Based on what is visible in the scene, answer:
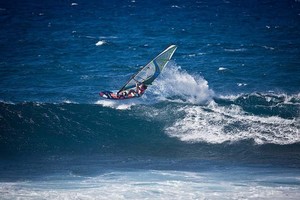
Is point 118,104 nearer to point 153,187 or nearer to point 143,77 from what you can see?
point 143,77

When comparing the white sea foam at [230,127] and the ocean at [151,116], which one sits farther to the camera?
the white sea foam at [230,127]

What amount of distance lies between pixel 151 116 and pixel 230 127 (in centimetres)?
685

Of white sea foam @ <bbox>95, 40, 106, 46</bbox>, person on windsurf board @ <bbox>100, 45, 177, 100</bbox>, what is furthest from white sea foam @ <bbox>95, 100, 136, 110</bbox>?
white sea foam @ <bbox>95, 40, 106, 46</bbox>

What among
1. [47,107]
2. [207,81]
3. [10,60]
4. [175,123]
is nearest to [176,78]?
[207,81]

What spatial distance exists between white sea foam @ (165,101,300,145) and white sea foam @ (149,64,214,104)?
1.80 metres

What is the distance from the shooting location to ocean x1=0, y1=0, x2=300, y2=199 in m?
30.1

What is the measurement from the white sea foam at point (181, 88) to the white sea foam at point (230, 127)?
5.89 ft

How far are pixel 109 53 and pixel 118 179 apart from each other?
2762cm

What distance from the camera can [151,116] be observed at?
4003 centimetres

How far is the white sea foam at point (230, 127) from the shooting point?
3681 centimetres

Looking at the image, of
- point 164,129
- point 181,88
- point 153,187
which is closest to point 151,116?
point 164,129

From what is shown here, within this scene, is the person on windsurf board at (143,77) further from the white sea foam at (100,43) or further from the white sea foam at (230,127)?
the white sea foam at (100,43)

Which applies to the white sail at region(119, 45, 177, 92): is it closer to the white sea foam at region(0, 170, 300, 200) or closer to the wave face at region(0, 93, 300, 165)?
the wave face at region(0, 93, 300, 165)

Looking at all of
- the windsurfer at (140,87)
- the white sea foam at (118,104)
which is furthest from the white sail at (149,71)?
the white sea foam at (118,104)
